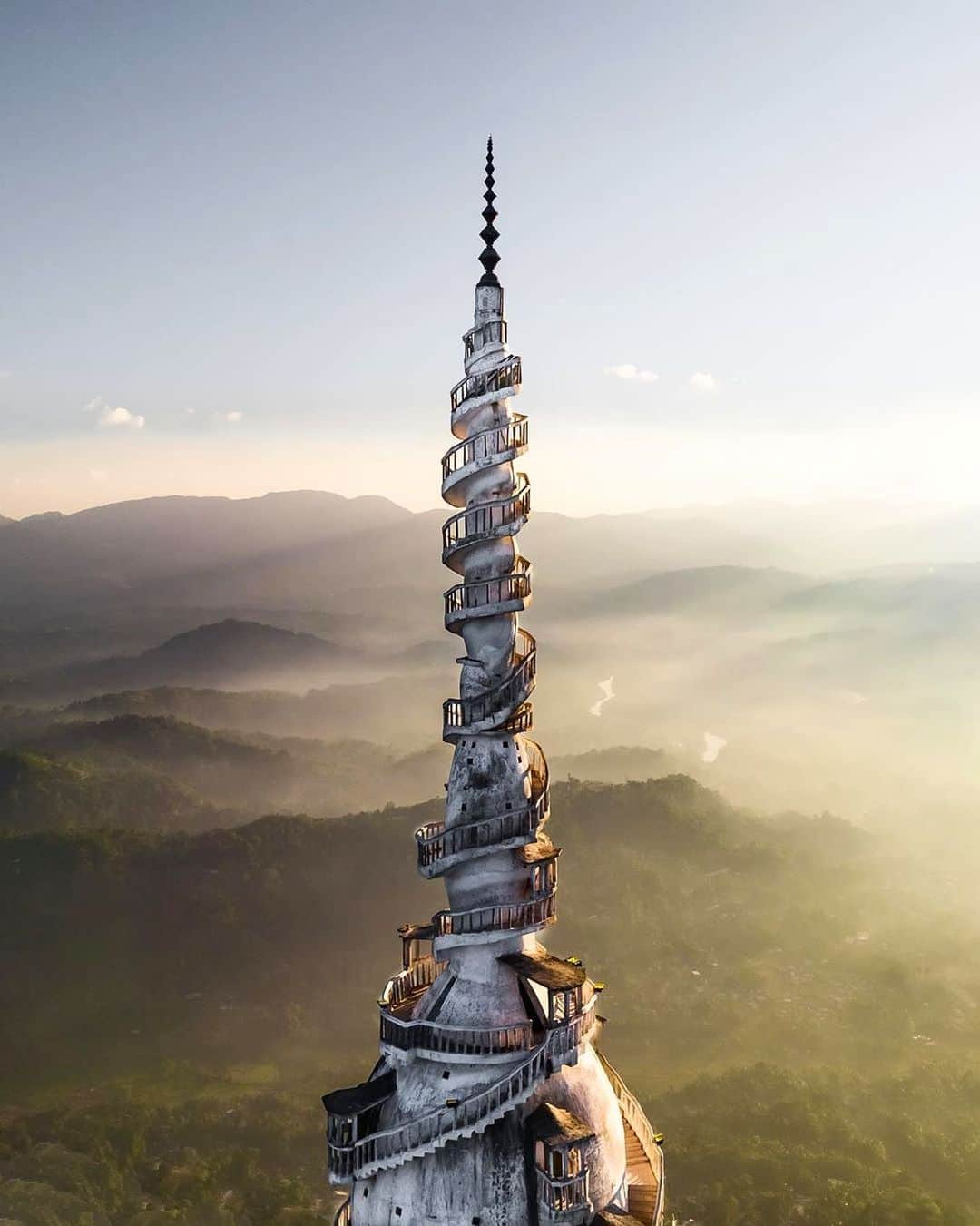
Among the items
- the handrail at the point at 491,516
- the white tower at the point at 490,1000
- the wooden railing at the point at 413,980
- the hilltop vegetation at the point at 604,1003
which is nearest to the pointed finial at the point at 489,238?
the white tower at the point at 490,1000

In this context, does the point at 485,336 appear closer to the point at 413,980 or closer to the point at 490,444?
the point at 490,444

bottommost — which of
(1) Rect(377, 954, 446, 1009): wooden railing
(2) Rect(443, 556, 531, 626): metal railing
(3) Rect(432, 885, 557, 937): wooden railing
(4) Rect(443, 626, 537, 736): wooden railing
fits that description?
(1) Rect(377, 954, 446, 1009): wooden railing

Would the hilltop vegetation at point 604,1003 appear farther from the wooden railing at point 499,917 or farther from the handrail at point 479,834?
the handrail at point 479,834

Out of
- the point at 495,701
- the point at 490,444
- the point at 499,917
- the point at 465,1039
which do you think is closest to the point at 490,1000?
the point at 465,1039

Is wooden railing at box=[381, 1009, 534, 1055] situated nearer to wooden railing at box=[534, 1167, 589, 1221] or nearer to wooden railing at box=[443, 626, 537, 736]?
wooden railing at box=[534, 1167, 589, 1221]

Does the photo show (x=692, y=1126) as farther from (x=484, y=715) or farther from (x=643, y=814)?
(x=643, y=814)

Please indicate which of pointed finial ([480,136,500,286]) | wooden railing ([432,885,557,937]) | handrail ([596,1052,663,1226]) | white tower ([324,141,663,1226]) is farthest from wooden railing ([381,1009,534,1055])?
pointed finial ([480,136,500,286])
